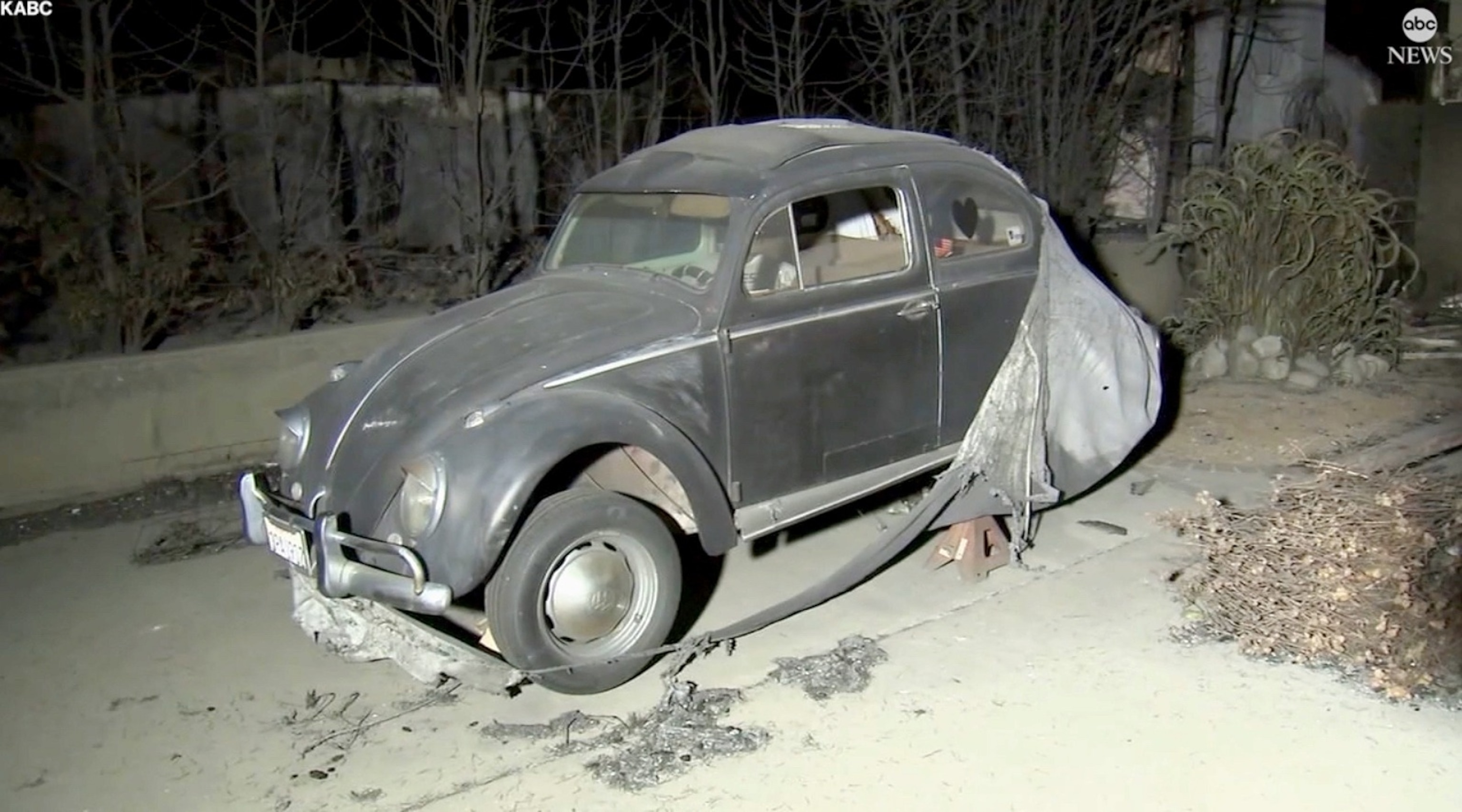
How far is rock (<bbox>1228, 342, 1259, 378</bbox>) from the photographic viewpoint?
955 centimetres

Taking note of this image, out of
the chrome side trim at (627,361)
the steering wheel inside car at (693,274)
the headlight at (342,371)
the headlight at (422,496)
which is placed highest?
the steering wheel inside car at (693,274)

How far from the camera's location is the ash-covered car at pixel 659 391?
4.66 m

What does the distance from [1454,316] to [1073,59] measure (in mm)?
4095

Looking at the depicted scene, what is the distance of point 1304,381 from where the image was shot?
30.5 feet

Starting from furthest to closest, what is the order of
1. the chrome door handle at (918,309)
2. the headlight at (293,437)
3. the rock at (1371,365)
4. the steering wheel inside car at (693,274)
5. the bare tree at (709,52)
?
the bare tree at (709,52)
the rock at (1371,365)
the chrome door handle at (918,309)
the steering wheel inside car at (693,274)
the headlight at (293,437)

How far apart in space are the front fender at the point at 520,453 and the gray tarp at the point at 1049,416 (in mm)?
971

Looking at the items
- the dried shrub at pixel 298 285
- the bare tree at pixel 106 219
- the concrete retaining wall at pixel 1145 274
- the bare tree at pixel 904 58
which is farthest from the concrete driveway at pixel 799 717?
the bare tree at pixel 904 58

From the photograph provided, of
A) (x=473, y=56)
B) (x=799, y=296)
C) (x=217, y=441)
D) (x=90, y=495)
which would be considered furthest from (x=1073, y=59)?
(x=90, y=495)

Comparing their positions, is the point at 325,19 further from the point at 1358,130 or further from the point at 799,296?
the point at 1358,130

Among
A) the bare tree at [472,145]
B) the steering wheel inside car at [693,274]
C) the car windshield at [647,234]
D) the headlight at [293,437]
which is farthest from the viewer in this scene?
the bare tree at [472,145]

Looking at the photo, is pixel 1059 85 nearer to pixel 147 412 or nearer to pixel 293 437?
pixel 147 412

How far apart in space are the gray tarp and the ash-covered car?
161mm

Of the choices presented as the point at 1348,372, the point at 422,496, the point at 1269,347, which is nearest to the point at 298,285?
the point at 422,496

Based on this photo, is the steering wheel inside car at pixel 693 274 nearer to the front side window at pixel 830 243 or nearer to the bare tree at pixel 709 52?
the front side window at pixel 830 243
